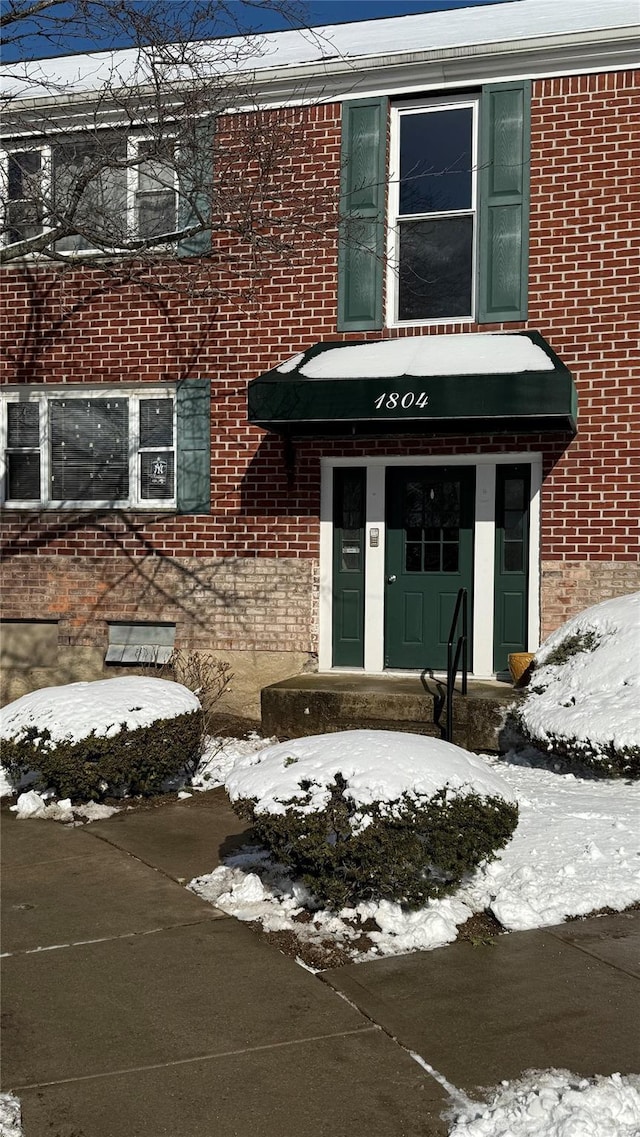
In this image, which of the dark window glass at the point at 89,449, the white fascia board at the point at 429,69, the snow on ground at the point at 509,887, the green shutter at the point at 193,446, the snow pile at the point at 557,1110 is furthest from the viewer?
the dark window glass at the point at 89,449

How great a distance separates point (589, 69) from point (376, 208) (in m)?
2.36

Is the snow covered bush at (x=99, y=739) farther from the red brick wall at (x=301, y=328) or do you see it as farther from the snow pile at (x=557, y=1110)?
the snow pile at (x=557, y=1110)

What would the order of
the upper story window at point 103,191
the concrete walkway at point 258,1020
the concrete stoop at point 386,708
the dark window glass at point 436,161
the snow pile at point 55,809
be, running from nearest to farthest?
the concrete walkway at point 258,1020, the snow pile at point 55,809, the concrete stoop at point 386,708, the upper story window at point 103,191, the dark window glass at point 436,161

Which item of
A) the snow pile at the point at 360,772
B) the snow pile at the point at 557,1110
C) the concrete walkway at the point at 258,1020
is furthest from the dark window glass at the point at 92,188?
the snow pile at the point at 557,1110

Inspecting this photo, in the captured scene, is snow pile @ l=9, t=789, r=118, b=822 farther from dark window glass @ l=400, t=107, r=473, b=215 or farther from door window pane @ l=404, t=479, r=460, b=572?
dark window glass @ l=400, t=107, r=473, b=215

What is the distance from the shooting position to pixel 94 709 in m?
7.64

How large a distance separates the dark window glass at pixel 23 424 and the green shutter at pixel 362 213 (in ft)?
12.2

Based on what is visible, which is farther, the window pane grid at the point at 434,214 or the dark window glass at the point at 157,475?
the dark window glass at the point at 157,475

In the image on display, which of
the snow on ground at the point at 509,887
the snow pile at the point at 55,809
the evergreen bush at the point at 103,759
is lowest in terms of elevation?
the snow pile at the point at 55,809

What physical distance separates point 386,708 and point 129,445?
4246 mm

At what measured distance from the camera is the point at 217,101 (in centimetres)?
1023

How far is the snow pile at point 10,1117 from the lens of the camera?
3455 millimetres

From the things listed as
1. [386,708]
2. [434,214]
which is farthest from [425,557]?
[434,214]

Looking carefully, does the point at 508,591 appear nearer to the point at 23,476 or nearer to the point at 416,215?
the point at 416,215
